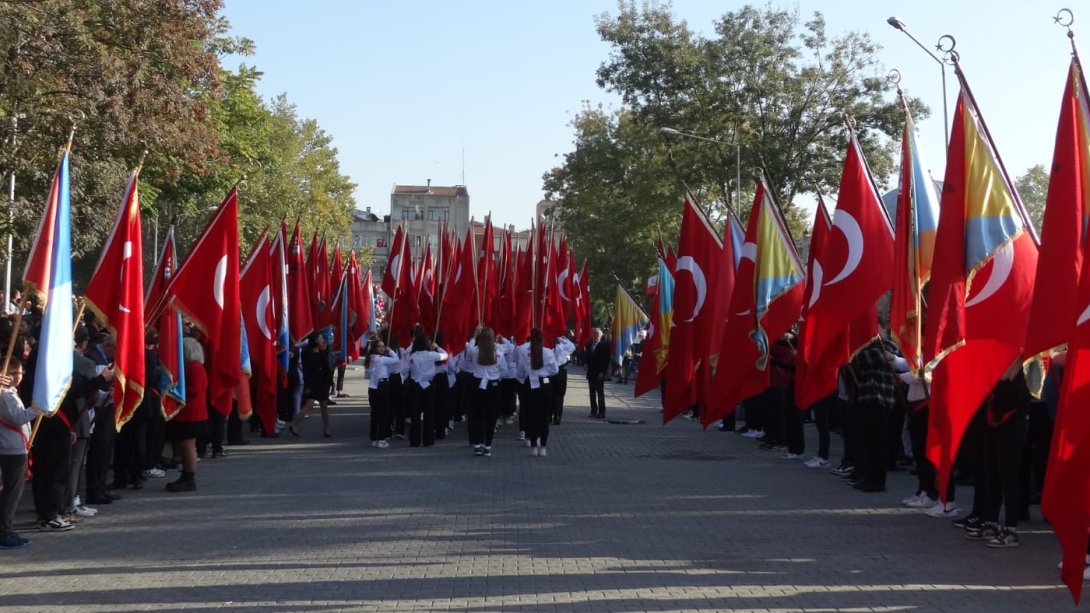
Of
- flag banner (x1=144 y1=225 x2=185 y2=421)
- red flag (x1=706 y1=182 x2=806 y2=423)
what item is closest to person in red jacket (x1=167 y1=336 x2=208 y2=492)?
flag banner (x1=144 y1=225 x2=185 y2=421)

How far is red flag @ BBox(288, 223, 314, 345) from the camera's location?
1991 centimetres

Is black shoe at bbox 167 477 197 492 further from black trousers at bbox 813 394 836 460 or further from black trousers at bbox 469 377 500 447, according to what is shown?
black trousers at bbox 813 394 836 460

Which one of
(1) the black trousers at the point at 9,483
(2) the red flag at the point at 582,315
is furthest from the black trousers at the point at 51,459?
(2) the red flag at the point at 582,315

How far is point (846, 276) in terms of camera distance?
41.3 feet

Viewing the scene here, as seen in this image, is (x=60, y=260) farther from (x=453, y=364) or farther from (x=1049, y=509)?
(x=453, y=364)

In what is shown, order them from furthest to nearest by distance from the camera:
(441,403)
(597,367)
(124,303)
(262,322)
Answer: (597,367), (441,403), (262,322), (124,303)

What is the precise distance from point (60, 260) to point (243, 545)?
2675 millimetres

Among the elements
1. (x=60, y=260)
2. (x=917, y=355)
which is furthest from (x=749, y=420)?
(x=60, y=260)

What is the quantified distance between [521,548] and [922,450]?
486 cm

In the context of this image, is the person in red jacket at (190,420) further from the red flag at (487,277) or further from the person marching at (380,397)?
the red flag at (487,277)

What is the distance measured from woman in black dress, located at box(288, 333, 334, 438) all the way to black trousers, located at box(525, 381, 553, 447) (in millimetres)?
4000

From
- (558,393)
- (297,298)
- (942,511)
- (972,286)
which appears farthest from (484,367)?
(972,286)

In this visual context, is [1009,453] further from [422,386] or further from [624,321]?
[624,321]

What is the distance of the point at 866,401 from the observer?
13602 millimetres
